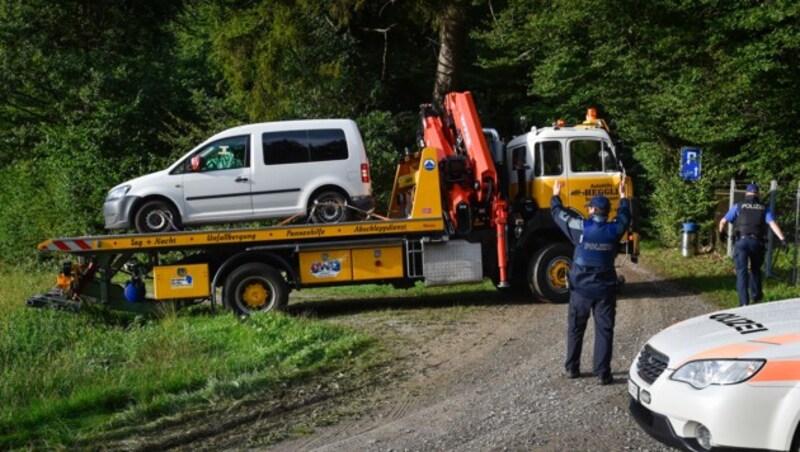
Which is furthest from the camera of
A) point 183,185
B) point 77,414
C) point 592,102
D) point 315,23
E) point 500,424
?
point 592,102

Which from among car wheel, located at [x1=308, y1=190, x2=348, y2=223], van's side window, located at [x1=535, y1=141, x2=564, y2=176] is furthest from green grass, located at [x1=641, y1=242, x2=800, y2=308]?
car wheel, located at [x1=308, y1=190, x2=348, y2=223]

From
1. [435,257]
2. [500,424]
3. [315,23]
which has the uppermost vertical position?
[315,23]

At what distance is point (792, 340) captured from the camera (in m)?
4.88

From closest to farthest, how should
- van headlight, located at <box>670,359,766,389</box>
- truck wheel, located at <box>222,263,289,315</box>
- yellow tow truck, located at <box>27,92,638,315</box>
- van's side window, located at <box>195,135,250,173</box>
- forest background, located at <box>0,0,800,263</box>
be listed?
1. van headlight, located at <box>670,359,766,389</box>
2. yellow tow truck, located at <box>27,92,638,315</box>
3. truck wheel, located at <box>222,263,289,315</box>
4. van's side window, located at <box>195,135,250,173</box>
5. forest background, located at <box>0,0,800,263</box>

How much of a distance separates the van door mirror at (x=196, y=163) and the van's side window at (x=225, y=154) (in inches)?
0.6

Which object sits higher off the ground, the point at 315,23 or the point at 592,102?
the point at 315,23

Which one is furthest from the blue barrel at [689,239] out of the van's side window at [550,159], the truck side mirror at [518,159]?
the van's side window at [550,159]

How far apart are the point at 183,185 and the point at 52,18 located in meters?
18.1

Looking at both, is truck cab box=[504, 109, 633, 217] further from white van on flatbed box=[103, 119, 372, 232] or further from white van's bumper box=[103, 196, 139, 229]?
white van's bumper box=[103, 196, 139, 229]

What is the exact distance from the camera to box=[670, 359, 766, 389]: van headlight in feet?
15.6

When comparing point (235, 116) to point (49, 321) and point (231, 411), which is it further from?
point (231, 411)

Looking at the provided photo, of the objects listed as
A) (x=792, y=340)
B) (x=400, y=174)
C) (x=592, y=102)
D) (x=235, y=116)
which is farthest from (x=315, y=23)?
(x=792, y=340)

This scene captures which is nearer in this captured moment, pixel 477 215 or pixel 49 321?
pixel 49 321

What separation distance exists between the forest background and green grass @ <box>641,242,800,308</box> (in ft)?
6.06
